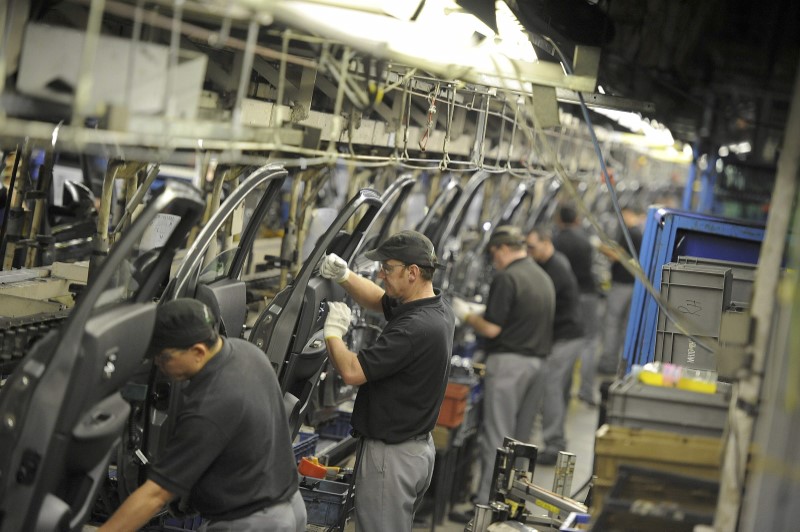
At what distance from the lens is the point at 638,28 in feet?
20.6

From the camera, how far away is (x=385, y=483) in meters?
5.58

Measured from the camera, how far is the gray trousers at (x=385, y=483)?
5.58 m

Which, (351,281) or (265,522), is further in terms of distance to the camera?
(351,281)

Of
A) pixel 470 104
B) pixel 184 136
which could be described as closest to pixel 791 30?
pixel 470 104

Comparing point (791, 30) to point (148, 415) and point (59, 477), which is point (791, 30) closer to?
point (148, 415)

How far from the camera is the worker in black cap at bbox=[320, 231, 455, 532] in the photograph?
5527 mm

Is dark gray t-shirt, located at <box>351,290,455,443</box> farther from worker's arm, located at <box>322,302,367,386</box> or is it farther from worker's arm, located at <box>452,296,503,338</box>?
worker's arm, located at <box>452,296,503,338</box>

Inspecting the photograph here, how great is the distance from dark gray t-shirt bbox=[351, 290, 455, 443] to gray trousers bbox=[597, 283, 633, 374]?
27.7 ft

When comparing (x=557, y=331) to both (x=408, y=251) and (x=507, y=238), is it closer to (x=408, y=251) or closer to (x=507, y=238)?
(x=507, y=238)

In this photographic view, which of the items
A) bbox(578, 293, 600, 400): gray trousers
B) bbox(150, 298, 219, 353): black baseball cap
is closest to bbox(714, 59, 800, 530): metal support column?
bbox(150, 298, 219, 353): black baseball cap

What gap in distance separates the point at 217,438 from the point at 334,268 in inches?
76.6

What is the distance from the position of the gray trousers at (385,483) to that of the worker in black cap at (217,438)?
1.11 meters

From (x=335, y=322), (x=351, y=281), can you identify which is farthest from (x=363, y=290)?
(x=335, y=322)

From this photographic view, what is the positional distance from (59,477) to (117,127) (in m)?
1.24
